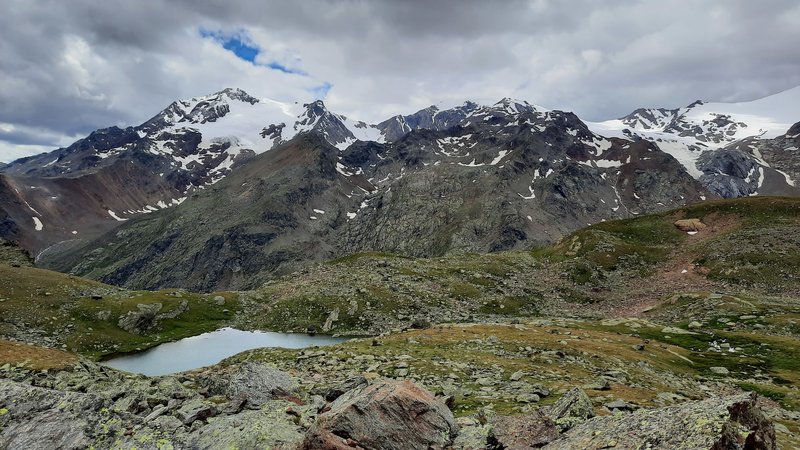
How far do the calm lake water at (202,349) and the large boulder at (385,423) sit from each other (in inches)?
2098

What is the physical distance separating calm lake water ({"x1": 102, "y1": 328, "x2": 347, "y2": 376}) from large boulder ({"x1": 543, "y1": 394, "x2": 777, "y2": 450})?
59878mm

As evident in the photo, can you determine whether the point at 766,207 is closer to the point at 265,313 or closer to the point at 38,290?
the point at 265,313

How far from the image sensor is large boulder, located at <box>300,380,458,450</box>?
13.8 m

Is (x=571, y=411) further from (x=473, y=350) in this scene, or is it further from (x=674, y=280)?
(x=674, y=280)

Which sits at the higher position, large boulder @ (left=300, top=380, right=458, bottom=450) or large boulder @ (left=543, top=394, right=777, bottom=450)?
large boulder @ (left=543, top=394, right=777, bottom=450)

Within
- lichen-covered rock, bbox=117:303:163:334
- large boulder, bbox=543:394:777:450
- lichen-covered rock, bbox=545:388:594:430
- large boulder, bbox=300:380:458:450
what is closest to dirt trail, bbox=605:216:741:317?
lichen-covered rock, bbox=545:388:594:430

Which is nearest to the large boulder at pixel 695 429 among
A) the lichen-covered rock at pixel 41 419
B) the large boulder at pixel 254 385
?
the large boulder at pixel 254 385

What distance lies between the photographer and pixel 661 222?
117 meters

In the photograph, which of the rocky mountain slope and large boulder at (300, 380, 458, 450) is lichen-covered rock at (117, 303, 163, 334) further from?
large boulder at (300, 380, 458, 450)

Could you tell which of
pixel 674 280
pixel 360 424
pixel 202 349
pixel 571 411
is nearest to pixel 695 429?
pixel 571 411

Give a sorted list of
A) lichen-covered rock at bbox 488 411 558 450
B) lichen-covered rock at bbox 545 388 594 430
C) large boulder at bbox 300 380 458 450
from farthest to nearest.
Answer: lichen-covered rock at bbox 545 388 594 430
lichen-covered rock at bbox 488 411 558 450
large boulder at bbox 300 380 458 450

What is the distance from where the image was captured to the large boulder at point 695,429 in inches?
376

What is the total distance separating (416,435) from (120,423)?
35.3ft

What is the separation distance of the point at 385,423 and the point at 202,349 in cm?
6505
